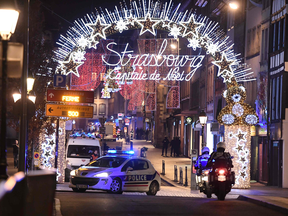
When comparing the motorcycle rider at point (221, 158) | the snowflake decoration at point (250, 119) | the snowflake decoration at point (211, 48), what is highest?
the snowflake decoration at point (211, 48)

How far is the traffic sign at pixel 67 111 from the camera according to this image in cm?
2111

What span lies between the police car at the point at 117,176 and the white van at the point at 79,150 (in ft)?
18.6

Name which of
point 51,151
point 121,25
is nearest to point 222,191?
point 121,25

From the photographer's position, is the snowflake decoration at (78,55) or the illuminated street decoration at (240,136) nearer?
the illuminated street decoration at (240,136)

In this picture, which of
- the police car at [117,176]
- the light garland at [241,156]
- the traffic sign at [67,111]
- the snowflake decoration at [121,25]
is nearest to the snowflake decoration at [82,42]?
the snowflake decoration at [121,25]

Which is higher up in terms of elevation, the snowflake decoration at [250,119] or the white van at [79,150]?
the snowflake decoration at [250,119]

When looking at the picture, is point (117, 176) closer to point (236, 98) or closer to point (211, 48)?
point (236, 98)

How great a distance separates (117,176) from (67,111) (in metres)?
3.79

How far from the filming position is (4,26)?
9.77 meters

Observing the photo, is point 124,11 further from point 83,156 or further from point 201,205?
point 201,205

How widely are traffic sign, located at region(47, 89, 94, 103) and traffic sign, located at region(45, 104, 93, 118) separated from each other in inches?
17.3

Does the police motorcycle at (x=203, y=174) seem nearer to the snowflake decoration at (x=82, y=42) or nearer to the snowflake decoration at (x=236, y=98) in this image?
the snowflake decoration at (x=236, y=98)

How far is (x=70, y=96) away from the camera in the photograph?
2081cm

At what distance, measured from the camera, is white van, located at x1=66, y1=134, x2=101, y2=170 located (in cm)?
2591
